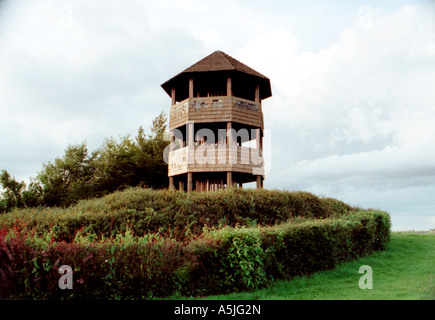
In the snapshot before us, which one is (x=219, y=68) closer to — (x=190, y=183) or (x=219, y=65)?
(x=219, y=65)

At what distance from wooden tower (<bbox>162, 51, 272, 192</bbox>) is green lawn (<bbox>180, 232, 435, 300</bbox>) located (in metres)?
8.48

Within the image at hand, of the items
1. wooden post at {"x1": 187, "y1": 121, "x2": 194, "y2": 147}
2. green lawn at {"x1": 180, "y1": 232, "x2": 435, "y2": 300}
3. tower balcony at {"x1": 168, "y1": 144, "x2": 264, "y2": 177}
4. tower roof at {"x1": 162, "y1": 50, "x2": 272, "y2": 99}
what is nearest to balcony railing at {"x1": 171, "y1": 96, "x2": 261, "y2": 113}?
wooden post at {"x1": 187, "y1": 121, "x2": 194, "y2": 147}

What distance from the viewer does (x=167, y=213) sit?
13.8m

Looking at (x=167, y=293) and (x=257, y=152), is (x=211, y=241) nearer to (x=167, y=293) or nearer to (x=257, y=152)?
(x=167, y=293)

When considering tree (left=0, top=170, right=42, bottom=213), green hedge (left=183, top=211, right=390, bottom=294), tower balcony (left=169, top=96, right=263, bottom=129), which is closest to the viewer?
green hedge (left=183, top=211, right=390, bottom=294)

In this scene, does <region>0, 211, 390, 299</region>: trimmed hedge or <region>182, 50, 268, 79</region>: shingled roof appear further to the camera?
<region>182, 50, 268, 79</region>: shingled roof

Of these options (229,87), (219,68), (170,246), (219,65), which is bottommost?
A: (170,246)

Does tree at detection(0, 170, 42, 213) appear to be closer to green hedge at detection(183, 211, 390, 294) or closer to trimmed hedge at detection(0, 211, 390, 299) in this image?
trimmed hedge at detection(0, 211, 390, 299)

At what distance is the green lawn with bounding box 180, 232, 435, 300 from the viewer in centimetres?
862

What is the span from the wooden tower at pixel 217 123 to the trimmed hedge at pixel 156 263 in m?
9.16

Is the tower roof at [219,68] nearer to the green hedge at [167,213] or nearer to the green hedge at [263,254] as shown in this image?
the green hedge at [167,213]

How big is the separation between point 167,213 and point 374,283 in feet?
24.2

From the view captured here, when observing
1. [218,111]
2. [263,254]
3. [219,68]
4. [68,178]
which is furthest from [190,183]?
[68,178]

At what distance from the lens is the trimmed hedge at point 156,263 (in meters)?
7.77
